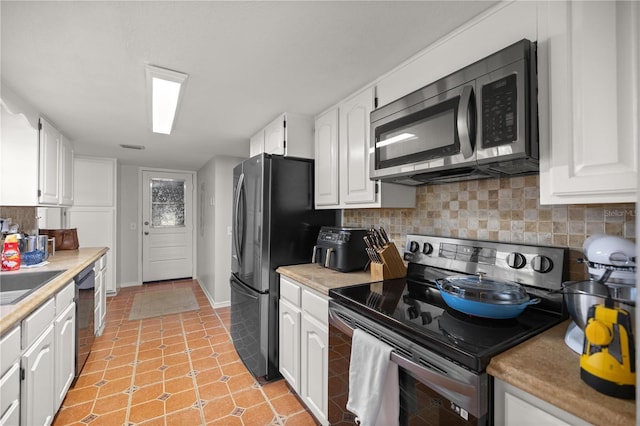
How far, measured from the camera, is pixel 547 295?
3.79 ft

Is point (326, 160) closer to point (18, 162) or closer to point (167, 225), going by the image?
point (18, 162)

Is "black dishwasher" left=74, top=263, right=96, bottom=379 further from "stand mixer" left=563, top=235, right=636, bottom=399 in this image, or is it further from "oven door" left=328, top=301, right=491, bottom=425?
"stand mixer" left=563, top=235, right=636, bottom=399

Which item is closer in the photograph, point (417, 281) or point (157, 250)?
point (417, 281)

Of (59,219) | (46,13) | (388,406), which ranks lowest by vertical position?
(388,406)

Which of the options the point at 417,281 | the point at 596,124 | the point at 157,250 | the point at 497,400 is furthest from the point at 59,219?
the point at 596,124

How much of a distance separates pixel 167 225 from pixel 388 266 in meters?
4.78

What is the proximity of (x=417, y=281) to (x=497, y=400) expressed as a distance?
0.88 meters

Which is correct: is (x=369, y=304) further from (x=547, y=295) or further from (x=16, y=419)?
(x=16, y=419)

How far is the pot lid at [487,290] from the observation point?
1.07m

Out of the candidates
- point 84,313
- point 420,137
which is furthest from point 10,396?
point 420,137

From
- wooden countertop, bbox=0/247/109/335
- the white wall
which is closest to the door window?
the white wall

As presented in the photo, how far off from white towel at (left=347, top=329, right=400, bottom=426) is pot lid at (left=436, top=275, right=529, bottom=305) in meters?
0.36

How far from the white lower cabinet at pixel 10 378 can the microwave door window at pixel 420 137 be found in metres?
1.84

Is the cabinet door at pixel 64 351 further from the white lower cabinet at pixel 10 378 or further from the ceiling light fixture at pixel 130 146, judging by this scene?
the ceiling light fixture at pixel 130 146
